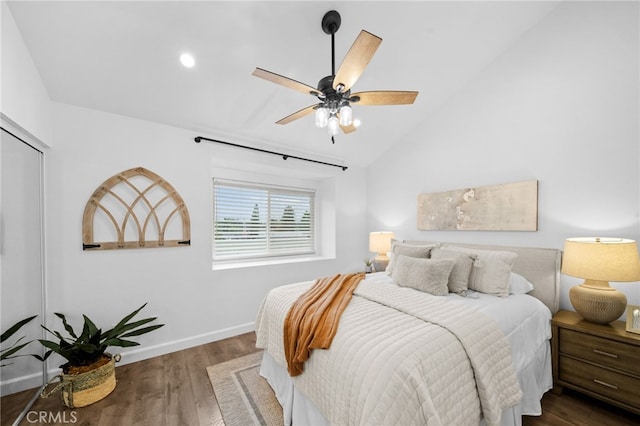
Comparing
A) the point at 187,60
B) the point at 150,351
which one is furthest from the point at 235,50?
the point at 150,351

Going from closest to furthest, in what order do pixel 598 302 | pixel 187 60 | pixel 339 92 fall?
pixel 339 92 < pixel 598 302 < pixel 187 60

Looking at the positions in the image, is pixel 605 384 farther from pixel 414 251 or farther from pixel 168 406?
pixel 168 406

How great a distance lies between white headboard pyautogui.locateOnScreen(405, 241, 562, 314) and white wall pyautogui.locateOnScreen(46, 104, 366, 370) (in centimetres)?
270

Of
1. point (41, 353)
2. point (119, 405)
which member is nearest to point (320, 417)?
point (119, 405)

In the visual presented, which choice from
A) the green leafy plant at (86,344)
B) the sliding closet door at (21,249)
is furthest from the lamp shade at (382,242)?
the sliding closet door at (21,249)

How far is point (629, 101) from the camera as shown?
204 cm

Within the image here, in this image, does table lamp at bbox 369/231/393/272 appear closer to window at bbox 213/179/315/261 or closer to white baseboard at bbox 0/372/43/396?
window at bbox 213/179/315/261

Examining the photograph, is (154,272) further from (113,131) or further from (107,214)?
(113,131)

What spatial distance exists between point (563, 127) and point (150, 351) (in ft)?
14.6

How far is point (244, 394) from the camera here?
6.50 ft

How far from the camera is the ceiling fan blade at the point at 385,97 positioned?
1.74 metres

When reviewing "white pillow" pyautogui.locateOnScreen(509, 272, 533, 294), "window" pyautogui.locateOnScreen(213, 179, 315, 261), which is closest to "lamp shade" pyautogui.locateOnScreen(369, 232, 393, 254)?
"window" pyautogui.locateOnScreen(213, 179, 315, 261)

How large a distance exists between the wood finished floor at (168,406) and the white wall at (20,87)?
1907 millimetres

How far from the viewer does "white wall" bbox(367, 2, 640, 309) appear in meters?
2.06
